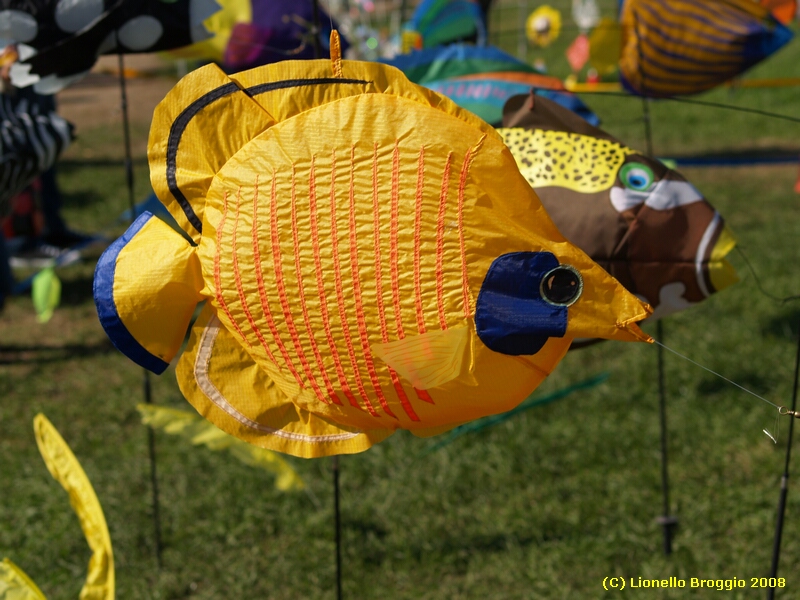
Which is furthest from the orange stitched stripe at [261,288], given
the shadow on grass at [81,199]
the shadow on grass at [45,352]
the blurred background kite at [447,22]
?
the shadow on grass at [81,199]

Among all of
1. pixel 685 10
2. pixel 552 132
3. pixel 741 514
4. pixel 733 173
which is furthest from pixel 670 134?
pixel 552 132

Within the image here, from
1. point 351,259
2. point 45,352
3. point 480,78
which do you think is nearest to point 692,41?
point 480,78

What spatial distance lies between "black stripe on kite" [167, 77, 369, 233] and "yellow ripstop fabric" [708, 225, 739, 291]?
0.69 meters

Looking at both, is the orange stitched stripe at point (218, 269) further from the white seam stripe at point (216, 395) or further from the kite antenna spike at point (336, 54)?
the kite antenna spike at point (336, 54)

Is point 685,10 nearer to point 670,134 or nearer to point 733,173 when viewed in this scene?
point 733,173

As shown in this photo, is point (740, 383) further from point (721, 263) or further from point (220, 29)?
point (220, 29)

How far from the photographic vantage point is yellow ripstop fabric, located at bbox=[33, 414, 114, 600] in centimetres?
150

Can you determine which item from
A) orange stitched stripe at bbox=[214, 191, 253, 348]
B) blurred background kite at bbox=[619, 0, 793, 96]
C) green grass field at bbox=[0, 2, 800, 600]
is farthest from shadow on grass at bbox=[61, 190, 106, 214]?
orange stitched stripe at bbox=[214, 191, 253, 348]

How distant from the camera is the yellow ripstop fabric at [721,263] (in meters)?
1.39

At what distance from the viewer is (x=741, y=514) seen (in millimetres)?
2262

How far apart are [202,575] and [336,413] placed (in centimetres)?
124

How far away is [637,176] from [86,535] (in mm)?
1232

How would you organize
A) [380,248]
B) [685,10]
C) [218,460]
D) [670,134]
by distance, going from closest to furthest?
[380,248], [685,10], [218,460], [670,134]

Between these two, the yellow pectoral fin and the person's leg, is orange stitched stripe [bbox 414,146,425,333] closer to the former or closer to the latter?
the yellow pectoral fin
